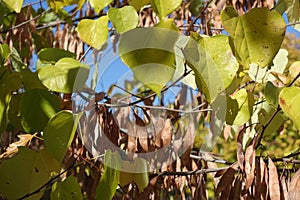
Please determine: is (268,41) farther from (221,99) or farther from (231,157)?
(231,157)

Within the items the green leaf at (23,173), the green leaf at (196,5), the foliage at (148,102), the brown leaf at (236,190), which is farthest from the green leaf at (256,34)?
the green leaf at (196,5)

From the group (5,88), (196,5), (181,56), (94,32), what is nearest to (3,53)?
(5,88)

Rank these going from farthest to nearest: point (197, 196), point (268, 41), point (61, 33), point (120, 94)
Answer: point (61, 33) → point (120, 94) → point (197, 196) → point (268, 41)

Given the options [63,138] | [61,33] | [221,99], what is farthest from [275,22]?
[61,33]

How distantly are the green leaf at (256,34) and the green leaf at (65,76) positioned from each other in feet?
0.70

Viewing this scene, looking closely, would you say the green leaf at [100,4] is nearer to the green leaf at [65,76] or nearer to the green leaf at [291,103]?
the green leaf at [65,76]

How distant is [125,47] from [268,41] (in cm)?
16

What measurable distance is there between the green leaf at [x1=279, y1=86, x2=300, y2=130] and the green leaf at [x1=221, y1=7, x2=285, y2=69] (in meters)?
0.06

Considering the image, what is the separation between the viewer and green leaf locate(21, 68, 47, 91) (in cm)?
69

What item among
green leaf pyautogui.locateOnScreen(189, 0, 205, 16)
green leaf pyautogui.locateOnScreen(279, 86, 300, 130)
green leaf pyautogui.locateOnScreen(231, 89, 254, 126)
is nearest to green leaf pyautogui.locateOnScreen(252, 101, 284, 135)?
green leaf pyautogui.locateOnScreen(231, 89, 254, 126)

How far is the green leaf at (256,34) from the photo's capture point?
506mm

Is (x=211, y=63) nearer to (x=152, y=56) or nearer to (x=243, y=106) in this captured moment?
(x=152, y=56)

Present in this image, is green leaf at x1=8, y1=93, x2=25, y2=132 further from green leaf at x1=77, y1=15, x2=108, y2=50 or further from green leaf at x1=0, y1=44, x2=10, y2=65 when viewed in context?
green leaf at x1=77, y1=15, x2=108, y2=50

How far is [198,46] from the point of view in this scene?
0.51 m
